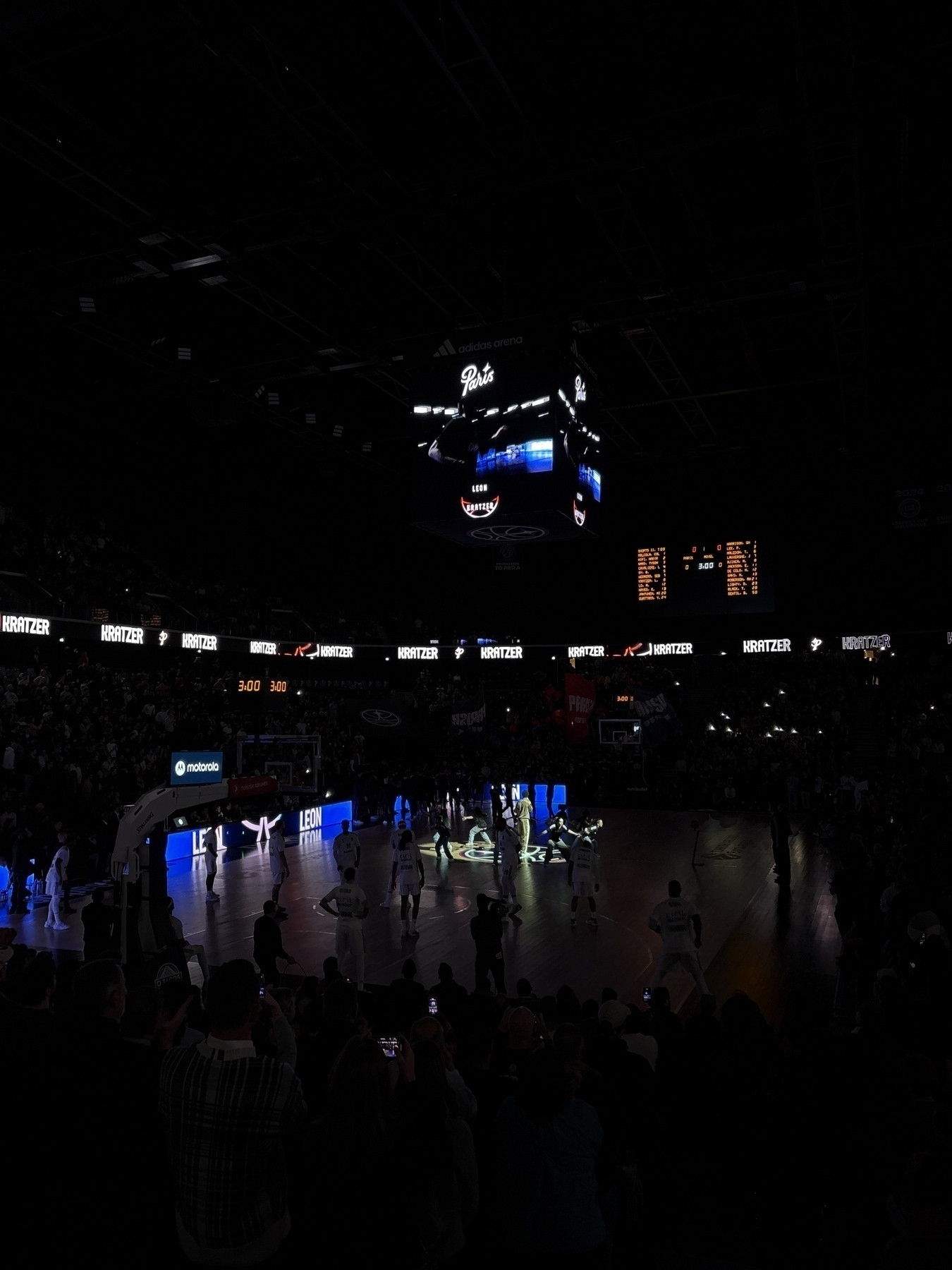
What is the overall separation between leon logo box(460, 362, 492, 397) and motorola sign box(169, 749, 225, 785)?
22.5 feet

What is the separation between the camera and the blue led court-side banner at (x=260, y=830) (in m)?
21.3

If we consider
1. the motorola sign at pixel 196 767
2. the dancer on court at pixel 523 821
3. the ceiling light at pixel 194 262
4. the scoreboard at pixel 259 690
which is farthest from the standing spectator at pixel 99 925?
the scoreboard at pixel 259 690

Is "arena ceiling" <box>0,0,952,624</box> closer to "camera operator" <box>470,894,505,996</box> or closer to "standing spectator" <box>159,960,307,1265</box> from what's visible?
"camera operator" <box>470,894,505,996</box>

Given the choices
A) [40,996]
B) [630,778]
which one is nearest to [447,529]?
[40,996]

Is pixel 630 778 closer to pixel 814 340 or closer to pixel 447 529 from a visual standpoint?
pixel 814 340

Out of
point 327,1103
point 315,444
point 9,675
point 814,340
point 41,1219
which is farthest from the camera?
point 315,444

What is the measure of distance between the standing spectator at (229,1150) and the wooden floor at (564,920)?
8.57m

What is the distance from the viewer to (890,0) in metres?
11.7

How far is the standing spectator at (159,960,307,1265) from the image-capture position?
2684mm

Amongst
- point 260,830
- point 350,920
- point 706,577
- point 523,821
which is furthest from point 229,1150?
point 706,577

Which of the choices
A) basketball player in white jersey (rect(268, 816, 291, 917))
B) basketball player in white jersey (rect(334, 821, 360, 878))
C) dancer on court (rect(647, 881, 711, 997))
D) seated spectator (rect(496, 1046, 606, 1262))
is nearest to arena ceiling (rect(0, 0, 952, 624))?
basketball player in white jersey (rect(334, 821, 360, 878))

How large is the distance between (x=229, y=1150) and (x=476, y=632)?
1446 inches

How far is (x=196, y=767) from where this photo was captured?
11.0 m

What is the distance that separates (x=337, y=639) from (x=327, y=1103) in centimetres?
3610
